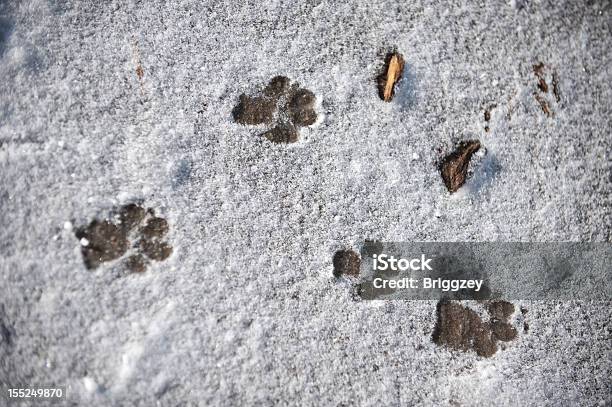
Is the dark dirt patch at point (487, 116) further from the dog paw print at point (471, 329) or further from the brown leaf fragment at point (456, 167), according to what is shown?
the dog paw print at point (471, 329)

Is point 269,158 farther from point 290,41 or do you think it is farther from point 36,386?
point 36,386

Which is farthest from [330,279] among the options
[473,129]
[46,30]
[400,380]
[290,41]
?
[46,30]

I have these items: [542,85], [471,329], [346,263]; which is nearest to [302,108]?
[346,263]

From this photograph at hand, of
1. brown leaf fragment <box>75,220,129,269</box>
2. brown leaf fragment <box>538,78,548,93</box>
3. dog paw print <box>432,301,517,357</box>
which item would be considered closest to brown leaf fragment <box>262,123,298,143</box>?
brown leaf fragment <box>75,220,129,269</box>

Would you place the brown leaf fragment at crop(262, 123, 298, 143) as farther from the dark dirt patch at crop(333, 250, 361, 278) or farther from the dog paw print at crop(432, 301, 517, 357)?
the dog paw print at crop(432, 301, 517, 357)

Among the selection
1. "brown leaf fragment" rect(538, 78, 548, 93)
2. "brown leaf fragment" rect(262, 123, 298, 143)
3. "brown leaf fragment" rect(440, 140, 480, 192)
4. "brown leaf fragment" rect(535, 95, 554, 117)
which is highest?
"brown leaf fragment" rect(538, 78, 548, 93)

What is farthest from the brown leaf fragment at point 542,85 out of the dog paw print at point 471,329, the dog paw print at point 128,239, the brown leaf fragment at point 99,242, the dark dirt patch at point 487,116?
the brown leaf fragment at point 99,242
